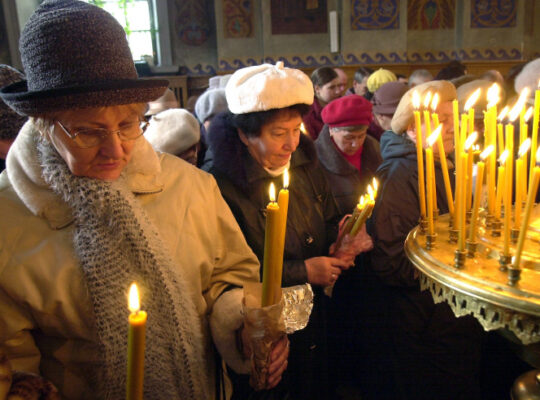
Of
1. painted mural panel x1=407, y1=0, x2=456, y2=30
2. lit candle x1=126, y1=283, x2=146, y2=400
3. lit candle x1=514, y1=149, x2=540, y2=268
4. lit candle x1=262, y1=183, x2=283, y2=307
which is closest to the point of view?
lit candle x1=126, y1=283, x2=146, y2=400

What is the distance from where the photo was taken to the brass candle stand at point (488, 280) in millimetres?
873

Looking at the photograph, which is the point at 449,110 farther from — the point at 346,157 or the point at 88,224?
the point at 88,224

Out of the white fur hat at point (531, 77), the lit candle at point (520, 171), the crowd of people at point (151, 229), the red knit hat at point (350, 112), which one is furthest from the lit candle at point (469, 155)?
the red knit hat at point (350, 112)

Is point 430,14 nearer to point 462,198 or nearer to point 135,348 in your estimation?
point 462,198

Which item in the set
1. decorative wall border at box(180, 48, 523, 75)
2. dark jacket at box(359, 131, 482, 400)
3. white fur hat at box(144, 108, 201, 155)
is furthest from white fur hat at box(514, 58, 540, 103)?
decorative wall border at box(180, 48, 523, 75)

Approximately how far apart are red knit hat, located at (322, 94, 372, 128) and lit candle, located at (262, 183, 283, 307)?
81.0 inches

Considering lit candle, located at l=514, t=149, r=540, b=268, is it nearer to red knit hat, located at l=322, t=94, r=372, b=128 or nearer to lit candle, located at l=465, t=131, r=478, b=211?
lit candle, located at l=465, t=131, r=478, b=211

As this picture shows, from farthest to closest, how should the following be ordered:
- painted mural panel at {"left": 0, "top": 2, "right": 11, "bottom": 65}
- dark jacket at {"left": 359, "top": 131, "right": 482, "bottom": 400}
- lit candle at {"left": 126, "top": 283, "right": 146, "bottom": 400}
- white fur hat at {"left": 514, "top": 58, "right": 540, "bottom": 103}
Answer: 1. painted mural panel at {"left": 0, "top": 2, "right": 11, "bottom": 65}
2. white fur hat at {"left": 514, "top": 58, "right": 540, "bottom": 103}
3. dark jacket at {"left": 359, "top": 131, "right": 482, "bottom": 400}
4. lit candle at {"left": 126, "top": 283, "right": 146, "bottom": 400}

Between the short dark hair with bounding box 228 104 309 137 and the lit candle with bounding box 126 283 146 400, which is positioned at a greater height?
the short dark hair with bounding box 228 104 309 137

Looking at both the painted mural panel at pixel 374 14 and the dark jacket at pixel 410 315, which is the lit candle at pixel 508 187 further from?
the painted mural panel at pixel 374 14

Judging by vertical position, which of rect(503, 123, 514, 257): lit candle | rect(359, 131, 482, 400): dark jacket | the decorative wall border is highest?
the decorative wall border

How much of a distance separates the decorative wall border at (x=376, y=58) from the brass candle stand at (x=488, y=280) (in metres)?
8.32

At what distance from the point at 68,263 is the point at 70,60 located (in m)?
0.45

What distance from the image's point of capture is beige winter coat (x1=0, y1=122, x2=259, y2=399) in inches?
39.2
